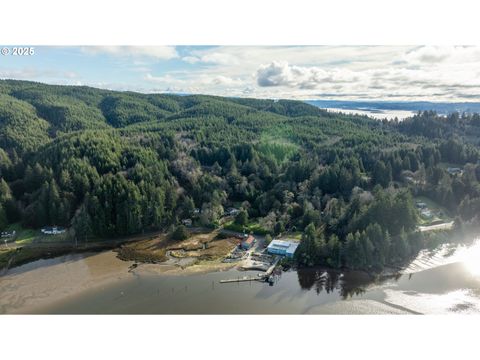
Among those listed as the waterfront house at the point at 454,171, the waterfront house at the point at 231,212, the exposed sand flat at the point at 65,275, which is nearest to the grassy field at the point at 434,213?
the waterfront house at the point at 454,171

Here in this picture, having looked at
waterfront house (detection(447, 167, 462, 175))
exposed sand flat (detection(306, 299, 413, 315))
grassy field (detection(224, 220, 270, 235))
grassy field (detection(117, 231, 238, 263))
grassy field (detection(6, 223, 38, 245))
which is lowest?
grassy field (detection(117, 231, 238, 263))

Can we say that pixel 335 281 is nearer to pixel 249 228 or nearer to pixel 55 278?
pixel 249 228

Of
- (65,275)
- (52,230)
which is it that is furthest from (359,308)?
(52,230)

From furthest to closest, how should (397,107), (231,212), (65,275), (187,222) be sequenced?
1. (397,107)
2. (231,212)
3. (187,222)
4. (65,275)

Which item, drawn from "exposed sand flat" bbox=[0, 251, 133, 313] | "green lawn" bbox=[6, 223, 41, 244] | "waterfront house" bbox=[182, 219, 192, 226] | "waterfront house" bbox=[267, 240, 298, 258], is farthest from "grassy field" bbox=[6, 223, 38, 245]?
"waterfront house" bbox=[267, 240, 298, 258]

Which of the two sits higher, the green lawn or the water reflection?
the green lawn

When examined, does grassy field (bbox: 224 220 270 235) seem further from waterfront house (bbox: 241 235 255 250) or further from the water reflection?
the water reflection

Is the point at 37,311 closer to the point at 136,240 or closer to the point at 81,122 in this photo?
the point at 136,240
